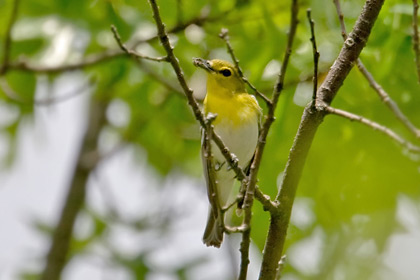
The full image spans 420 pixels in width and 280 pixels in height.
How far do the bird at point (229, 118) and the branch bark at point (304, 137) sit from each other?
106 centimetres

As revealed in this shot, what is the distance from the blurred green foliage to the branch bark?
0.48ft

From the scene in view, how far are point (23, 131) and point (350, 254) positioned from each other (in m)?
4.90

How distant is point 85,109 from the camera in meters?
8.43

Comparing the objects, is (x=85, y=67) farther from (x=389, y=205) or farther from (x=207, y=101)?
(x=389, y=205)

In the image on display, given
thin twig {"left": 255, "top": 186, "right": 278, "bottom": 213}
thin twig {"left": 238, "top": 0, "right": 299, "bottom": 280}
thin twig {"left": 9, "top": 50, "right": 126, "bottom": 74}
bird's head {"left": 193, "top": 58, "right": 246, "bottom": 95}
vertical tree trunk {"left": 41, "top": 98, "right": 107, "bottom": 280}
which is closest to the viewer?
thin twig {"left": 238, "top": 0, "right": 299, "bottom": 280}

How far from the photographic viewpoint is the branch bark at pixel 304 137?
111 inches

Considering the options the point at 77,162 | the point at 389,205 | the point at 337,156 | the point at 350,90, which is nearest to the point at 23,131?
the point at 77,162

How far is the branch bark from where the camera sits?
9.26 ft

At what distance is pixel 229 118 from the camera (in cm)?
426

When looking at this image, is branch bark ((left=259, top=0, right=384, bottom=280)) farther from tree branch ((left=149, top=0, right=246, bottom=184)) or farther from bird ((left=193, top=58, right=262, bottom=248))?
bird ((left=193, top=58, right=262, bottom=248))

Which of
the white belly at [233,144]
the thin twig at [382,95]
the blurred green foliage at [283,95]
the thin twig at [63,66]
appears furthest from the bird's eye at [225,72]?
the thin twig at [63,66]

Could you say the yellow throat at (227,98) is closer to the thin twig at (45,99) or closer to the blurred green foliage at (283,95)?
the blurred green foliage at (283,95)

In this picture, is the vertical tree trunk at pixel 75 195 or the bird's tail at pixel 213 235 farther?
the vertical tree trunk at pixel 75 195

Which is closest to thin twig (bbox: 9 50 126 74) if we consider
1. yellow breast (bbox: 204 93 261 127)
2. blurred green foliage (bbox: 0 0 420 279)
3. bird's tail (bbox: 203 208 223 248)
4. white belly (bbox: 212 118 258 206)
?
blurred green foliage (bbox: 0 0 420 279)
